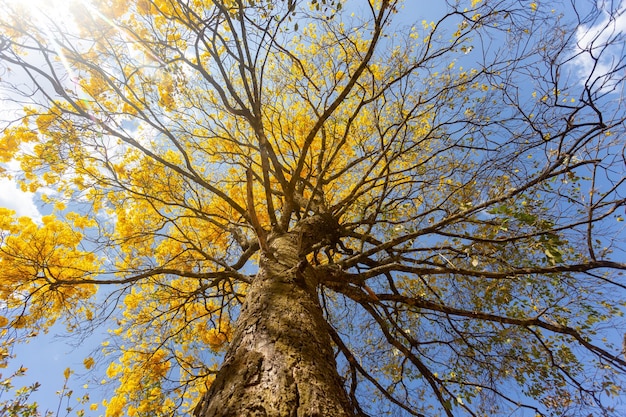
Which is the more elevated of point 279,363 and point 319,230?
point 319,230

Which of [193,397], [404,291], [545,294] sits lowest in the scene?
[193,397]

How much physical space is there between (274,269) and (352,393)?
241cm

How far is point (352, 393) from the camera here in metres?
3.65

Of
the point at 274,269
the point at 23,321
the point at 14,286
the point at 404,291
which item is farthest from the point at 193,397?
the point at 274,269

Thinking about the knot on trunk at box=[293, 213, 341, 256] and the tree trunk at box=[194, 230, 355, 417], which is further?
the knot on trunk at box=[293, 213, 341, 256]

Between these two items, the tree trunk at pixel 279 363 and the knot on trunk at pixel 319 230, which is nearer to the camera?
the tree trunk at pixel 279 363

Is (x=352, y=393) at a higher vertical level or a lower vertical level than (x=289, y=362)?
higher

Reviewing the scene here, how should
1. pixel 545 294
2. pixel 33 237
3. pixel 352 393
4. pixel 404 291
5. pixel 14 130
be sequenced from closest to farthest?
pixel 545 294 < pixel 352 393 < pixel 14 130 < pixel 33 237 < pixel 404 291

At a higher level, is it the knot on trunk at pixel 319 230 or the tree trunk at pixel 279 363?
the knot on trunk at pixel 319 230

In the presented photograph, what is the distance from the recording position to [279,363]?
1338mm

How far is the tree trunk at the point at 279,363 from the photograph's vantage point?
43.6 inches

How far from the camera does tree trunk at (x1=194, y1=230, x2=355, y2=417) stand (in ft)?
3.64

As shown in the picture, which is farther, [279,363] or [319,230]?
[319,230]

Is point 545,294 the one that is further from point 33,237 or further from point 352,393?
point 33,237
